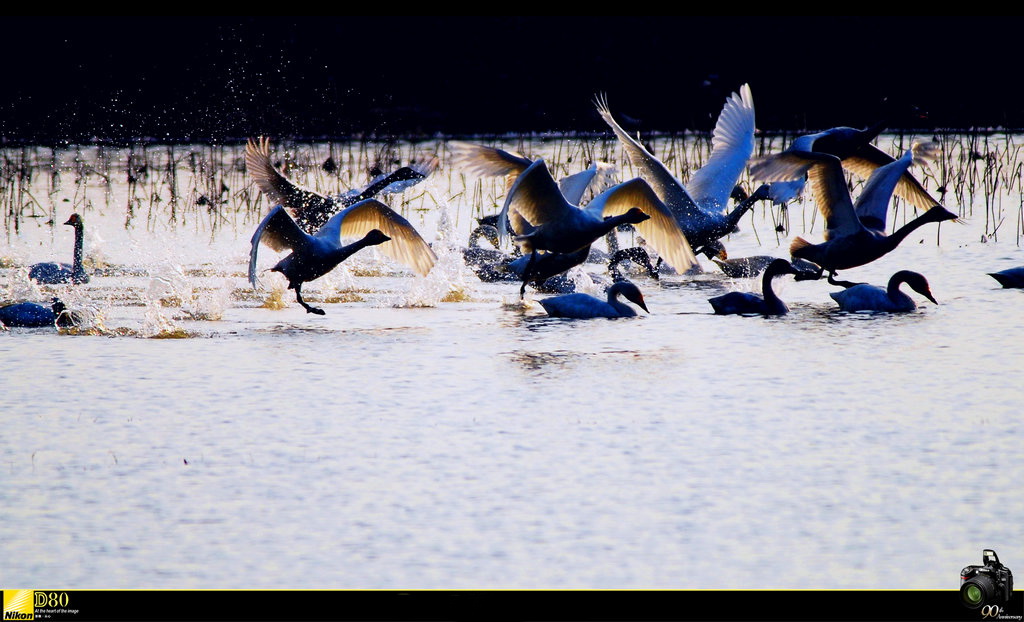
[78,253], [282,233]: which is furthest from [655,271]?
[78,253]

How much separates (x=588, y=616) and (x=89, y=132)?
945 inches

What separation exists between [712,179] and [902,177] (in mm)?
1605

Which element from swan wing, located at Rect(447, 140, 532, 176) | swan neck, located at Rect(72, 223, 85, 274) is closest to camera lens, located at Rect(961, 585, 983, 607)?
swan wing, located at Rect(447, 140, 532, 176)

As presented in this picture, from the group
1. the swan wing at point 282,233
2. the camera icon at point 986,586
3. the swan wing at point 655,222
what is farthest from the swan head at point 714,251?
the camera icon at point 986,586

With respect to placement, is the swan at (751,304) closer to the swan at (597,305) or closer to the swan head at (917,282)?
the swan at (597,305)

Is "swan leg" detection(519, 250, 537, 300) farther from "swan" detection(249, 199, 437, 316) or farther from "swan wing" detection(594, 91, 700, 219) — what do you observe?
"swan wing" detection(594, 91, 700, 219)

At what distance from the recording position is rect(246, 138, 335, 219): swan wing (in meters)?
11.6

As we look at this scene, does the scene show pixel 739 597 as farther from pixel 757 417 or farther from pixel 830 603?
pixel 757 417

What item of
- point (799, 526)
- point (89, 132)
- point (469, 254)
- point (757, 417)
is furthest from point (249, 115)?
point (799, 526)

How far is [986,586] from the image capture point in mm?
3291

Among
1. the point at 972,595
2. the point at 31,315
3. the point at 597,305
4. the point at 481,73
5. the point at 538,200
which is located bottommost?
the point at 972,595

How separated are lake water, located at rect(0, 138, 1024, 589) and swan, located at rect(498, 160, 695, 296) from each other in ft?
1.65

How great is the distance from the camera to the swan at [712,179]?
11211 mm

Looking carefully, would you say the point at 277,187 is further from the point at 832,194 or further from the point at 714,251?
the point at 832,194
